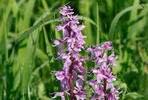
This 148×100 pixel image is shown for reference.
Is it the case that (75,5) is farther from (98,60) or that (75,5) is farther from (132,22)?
(98,60)

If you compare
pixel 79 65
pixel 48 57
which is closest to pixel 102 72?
pixel 79 65

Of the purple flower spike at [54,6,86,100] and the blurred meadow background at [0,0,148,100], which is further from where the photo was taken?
the blurred meadow background at [0,0,148,100]

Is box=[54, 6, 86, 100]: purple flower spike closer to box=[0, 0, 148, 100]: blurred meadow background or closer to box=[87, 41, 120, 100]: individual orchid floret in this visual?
box=[87, 41, 120, 100]: individual orchid floret

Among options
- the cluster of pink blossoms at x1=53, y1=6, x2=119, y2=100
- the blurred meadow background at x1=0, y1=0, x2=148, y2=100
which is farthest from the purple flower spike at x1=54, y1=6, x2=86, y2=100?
the blurred meadow background at x1=0, y1=0, x2=148, y2=100

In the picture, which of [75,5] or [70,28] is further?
[75,5]

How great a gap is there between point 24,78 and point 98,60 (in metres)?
1.02

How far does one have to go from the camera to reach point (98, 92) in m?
1.07

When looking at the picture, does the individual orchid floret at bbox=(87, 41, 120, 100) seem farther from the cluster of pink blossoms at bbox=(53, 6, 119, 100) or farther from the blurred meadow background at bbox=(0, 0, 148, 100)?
the blurred meadow background at bbox=(0, 0, 148, 100)

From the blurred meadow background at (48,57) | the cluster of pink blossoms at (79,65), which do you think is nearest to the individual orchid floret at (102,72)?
the cluster of pink blossoms at (79,65)

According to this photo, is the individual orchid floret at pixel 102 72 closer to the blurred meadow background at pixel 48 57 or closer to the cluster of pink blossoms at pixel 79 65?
the cluster of pink blossoms at pixel 79 65

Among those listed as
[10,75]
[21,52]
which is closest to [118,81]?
[10,75]

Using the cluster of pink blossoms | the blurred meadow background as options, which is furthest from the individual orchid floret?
the blurred meadow background

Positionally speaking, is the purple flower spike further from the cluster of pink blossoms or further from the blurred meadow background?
the blurred meadow background

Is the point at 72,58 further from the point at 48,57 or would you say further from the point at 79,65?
the point at 48,57
